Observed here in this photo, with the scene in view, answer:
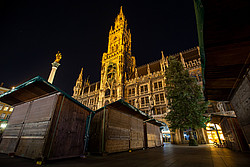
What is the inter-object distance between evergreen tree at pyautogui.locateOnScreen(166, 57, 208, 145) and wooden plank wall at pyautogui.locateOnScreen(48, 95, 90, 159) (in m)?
13.3

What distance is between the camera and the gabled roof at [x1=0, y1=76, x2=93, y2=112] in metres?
5.33

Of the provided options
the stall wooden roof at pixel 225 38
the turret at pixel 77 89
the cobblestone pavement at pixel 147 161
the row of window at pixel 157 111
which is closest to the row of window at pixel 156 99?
the row of window at pixel 157 111

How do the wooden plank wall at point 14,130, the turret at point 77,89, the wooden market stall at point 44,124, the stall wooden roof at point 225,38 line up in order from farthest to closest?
the turret at point 77,89 → the wooden plank wall at point 14,130 → the wooden market stall at point 44,124 → the stall wooden roof at point 225,38

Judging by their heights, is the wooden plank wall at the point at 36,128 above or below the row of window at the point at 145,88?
below

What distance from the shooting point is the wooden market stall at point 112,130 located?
692 cm

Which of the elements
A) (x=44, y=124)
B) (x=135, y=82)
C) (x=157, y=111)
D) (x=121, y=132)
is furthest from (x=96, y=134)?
(x=135, y=82)

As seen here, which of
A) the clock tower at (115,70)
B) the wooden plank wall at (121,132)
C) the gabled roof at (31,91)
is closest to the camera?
the gabled roof at (31,91)

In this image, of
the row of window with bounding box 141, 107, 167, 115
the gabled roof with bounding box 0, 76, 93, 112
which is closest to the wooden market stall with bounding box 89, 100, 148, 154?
the gabled roof with bounding box 0, 76, 93, 112

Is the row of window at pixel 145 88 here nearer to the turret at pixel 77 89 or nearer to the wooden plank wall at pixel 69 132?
the wooden plank wall at pixel 69 132

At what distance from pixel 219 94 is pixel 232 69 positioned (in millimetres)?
2654

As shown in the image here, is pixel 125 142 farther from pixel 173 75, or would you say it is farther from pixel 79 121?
pixel 173 75

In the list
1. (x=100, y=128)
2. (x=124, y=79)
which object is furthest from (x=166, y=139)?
(x=100, y=128)

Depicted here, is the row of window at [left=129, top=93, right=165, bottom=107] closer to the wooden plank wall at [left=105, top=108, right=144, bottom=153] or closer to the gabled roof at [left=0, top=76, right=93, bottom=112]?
the wooden plank wall at [left=105, top=108, right=144, bottom=153]

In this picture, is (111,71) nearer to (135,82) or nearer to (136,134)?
(135,82)
